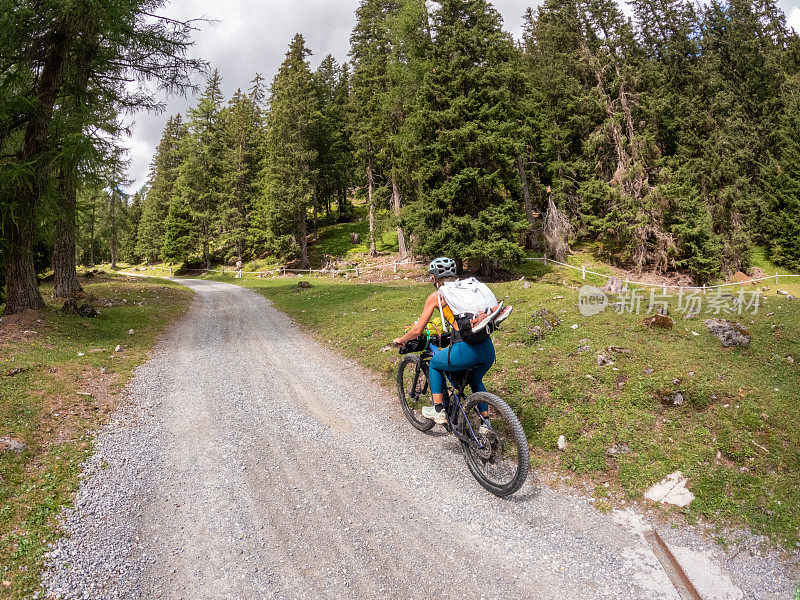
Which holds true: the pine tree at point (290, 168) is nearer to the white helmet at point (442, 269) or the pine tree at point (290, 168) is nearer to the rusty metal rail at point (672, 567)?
the white helmet at point (442, 269)

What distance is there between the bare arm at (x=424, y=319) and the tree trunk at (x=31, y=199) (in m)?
11.3

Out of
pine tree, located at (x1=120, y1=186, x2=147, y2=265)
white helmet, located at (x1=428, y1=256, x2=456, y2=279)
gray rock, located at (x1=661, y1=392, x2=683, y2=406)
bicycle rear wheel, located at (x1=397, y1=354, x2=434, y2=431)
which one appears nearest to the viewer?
white helmet, located at (x1=428, y1=256, x2=456, y2=279)

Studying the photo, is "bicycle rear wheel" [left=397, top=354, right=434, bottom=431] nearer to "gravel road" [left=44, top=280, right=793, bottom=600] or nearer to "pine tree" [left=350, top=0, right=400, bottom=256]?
"gravel road" [left=44, top=280, right=793, bottom=600]

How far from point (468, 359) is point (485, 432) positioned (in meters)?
0.84

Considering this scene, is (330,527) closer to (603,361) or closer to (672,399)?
(672,399)

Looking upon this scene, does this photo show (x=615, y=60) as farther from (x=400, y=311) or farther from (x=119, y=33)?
(x=119, y=33)

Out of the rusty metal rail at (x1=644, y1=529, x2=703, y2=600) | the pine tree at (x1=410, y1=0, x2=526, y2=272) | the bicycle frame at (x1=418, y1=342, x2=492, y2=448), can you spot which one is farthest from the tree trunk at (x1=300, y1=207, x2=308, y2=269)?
the rusty metal rail at (x1=644, y1=529, x2=703, y2=600)

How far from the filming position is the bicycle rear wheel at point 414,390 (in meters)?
5.96

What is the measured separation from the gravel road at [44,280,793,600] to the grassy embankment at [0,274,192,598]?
232 mm

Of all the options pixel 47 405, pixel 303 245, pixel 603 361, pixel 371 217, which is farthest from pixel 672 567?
pixel 303 245

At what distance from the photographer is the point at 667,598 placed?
3090mm

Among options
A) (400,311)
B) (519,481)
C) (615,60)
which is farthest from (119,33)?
(615,60)

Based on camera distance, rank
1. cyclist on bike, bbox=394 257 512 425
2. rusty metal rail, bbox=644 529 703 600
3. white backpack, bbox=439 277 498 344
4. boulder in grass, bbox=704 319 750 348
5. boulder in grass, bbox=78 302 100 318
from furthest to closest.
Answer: boulder in grass, bbox=78 302 100 318 < boulder in grass, bbox=704 319 750 348 < cyclist on bike, bbox=394 257 512 425 < white backpack, bbox=439 277 498 344 < rusty metal rail, bbox=644 529 703 600

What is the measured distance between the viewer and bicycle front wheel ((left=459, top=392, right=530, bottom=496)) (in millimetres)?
4145
